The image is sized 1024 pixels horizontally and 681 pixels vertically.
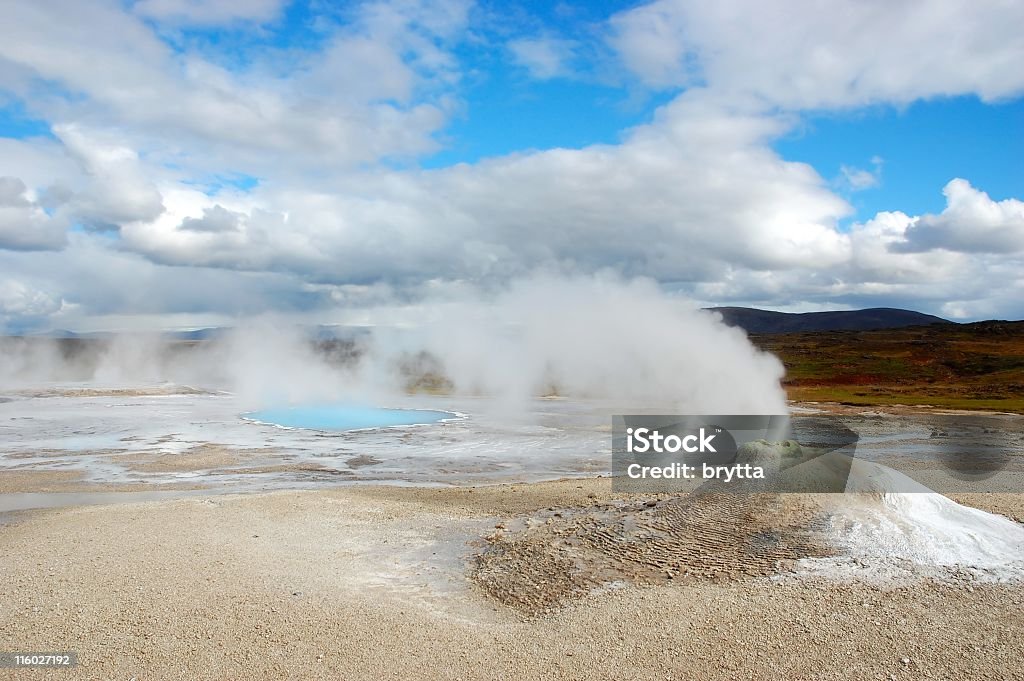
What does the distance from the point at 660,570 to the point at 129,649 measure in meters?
8.28

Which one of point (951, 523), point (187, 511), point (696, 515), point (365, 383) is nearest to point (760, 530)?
point (696, 515)

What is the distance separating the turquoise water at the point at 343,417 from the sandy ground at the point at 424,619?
24452mm

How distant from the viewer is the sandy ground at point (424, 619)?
28.0ft

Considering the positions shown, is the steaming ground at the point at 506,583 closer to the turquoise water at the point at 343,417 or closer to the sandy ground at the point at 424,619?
the sandy ground at the point at 424,619

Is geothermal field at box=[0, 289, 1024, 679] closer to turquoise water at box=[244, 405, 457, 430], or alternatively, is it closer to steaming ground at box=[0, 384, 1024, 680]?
steaming ground at box=[0, 384, 1024, 680]

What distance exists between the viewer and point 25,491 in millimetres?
19812

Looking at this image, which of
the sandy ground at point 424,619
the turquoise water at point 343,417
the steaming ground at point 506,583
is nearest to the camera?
the sandy ground at point 424,619

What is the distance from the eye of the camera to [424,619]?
1008 cm

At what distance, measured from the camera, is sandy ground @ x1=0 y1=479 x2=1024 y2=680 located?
28.0 feet

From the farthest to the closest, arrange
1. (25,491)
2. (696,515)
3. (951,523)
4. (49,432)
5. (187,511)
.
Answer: (49,432)
(25,491)
(187,511)
(696,515)
(951,523)

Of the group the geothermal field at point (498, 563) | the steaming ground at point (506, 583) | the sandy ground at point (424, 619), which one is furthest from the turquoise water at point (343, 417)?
the sandy ground at point (424, 619)

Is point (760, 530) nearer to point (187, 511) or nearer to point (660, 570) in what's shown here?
point (660, 570)

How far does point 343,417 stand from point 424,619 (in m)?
34.6

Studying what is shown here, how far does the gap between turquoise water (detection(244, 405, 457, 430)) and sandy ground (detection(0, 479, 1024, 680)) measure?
24.5m
